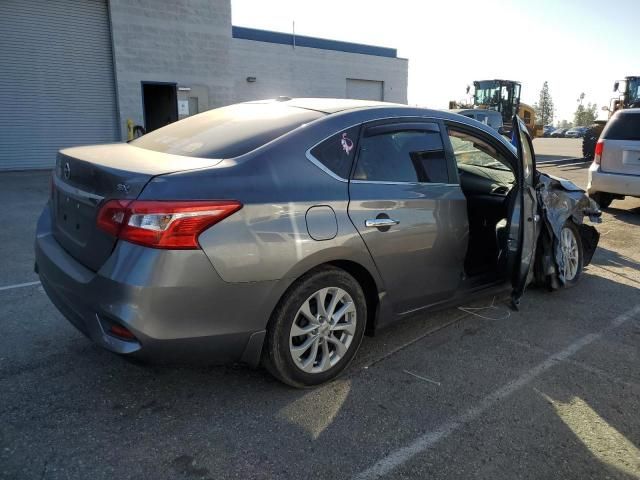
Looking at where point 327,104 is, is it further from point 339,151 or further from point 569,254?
point 569,254

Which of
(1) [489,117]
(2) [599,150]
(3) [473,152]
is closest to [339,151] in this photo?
(3) [473,152]

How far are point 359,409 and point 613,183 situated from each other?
23.8 feet

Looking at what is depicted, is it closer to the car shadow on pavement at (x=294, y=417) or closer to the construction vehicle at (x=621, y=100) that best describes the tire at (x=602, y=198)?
the car shadow on pavement at (x=294, y=417)

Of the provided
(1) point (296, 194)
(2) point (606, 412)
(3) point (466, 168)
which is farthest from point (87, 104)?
(2) point (606, 412)

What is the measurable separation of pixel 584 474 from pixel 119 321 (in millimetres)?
2329

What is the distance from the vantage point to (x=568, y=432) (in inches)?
112

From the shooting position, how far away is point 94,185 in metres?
2.81

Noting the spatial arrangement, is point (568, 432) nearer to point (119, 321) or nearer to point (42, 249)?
point (119, 321)

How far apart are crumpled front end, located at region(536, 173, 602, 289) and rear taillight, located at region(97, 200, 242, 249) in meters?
3.01

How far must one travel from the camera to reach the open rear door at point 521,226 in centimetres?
399

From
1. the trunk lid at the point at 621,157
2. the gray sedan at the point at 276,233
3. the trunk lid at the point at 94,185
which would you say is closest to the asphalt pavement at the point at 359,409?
the gray sedan at the point at 276,233

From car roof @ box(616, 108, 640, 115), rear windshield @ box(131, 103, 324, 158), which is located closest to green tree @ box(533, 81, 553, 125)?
car roof @ box(616, 108, 640, 115)

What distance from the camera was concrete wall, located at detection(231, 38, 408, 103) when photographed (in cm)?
2786

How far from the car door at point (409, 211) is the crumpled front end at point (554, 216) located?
1.13 metres
